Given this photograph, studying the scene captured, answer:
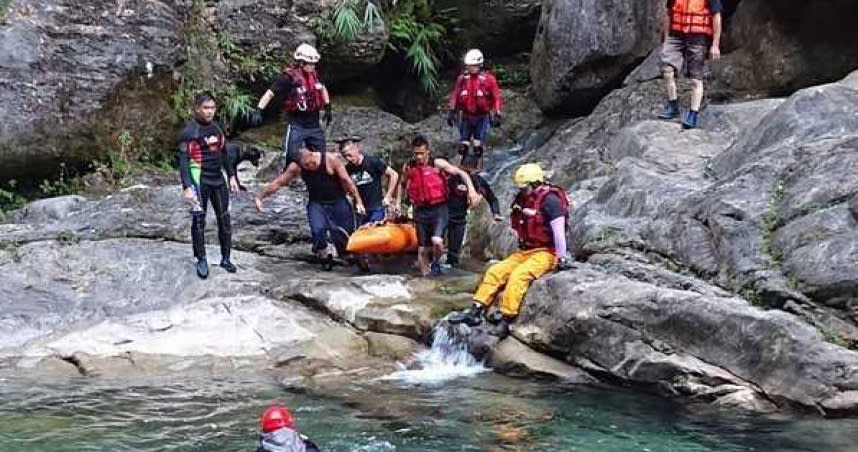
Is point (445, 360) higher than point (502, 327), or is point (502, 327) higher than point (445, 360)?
point (502, 327)

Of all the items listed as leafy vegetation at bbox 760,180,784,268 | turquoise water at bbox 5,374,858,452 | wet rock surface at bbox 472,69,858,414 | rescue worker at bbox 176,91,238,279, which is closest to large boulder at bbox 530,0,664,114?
wet rock surface at bbox 472,69,858,414

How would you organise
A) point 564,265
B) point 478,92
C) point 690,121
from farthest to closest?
point 478,92 < point 690,121 < point 564,265

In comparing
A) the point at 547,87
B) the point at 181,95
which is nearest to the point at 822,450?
the point at 547,87

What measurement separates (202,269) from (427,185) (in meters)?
2.47

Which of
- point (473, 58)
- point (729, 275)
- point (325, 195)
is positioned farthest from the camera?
point (473, 58)

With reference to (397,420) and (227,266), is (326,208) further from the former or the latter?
(397,420)

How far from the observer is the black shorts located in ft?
34.9

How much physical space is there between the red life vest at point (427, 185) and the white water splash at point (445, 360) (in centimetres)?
158

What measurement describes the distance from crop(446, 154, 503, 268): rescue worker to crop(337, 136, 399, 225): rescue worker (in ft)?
2.35

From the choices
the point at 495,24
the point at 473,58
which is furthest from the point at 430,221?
the point at 495,24

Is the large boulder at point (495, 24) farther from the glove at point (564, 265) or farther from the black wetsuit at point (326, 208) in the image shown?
the glove at point (564, 265)

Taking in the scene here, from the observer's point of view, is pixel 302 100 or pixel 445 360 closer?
pixel 445 360

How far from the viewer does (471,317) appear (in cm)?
940

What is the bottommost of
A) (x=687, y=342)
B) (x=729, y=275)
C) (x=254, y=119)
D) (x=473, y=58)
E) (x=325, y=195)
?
(x=687, y=342)
